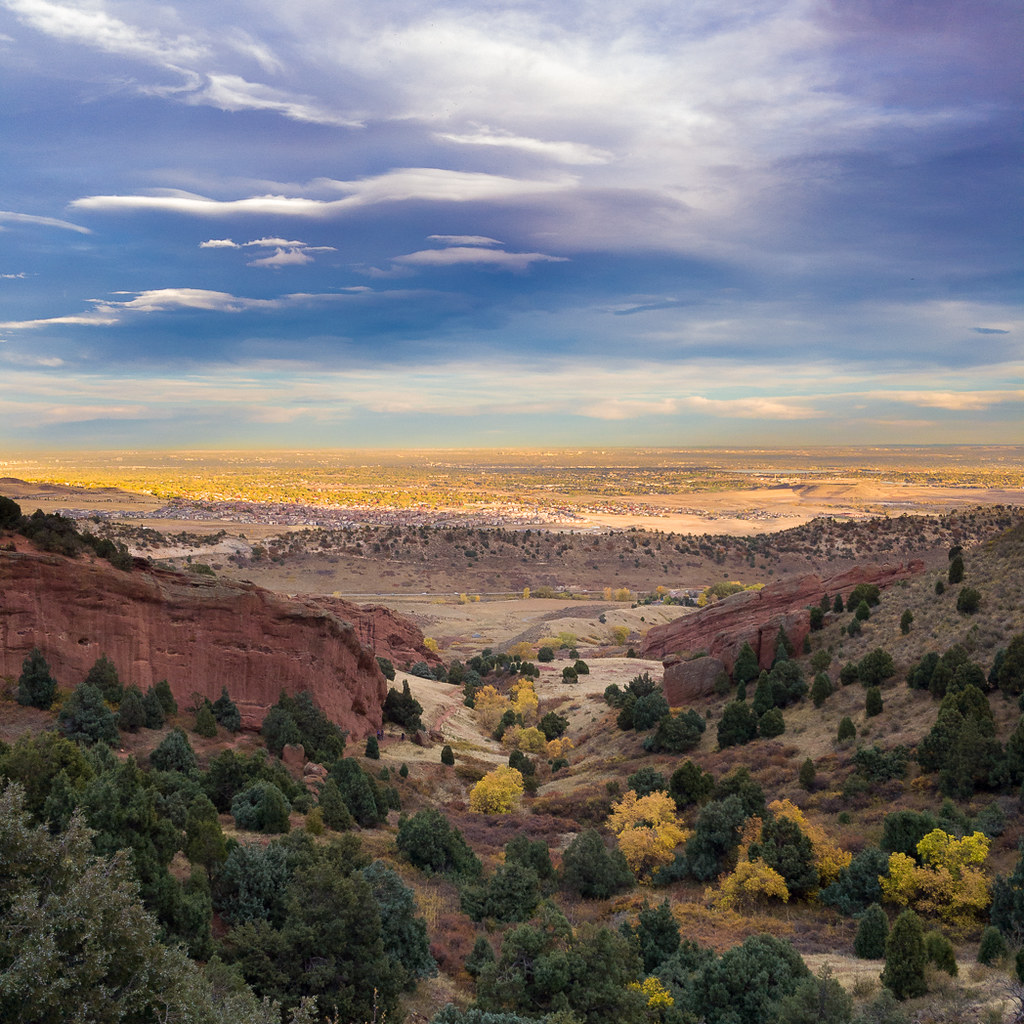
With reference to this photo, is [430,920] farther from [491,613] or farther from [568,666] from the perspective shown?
[491,613]

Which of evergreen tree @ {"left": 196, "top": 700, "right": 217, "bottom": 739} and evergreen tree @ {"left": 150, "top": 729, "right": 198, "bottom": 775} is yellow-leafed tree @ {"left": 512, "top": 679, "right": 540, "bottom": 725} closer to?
evergreen tree @ {"left": 196, "top": 700, "right": 217, "bottom": 739}

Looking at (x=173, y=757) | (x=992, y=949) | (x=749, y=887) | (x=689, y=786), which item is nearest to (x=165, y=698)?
(x=173, y=757)

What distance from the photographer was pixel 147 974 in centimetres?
907

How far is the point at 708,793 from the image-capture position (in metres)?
30.5

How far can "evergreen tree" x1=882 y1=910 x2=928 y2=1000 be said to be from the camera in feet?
47.6

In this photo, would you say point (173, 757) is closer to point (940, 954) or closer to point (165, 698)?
point (165, 698)

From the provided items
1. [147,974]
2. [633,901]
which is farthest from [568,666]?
[147,974]

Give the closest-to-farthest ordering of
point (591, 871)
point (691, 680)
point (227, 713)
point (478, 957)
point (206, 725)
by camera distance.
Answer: point (478, 957) < point (591, 871) < point (206, 725) < point (227, 713) < point (691, 680)

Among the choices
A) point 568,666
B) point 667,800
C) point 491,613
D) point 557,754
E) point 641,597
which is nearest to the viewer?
point 667,800

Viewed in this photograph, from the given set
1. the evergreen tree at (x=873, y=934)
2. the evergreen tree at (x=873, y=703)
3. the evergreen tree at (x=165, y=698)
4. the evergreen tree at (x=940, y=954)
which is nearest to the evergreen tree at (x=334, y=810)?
the evergreen tree at (x=165, y=698)

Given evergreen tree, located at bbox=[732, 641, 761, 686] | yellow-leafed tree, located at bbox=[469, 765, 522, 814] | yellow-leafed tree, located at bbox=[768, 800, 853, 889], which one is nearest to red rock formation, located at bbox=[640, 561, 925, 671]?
evergreen tree, located at bbox=[732, 641, 761, 686]

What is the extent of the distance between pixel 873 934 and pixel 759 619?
104ft

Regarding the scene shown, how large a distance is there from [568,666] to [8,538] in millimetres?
41972

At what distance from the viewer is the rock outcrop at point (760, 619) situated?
44.7 metres
